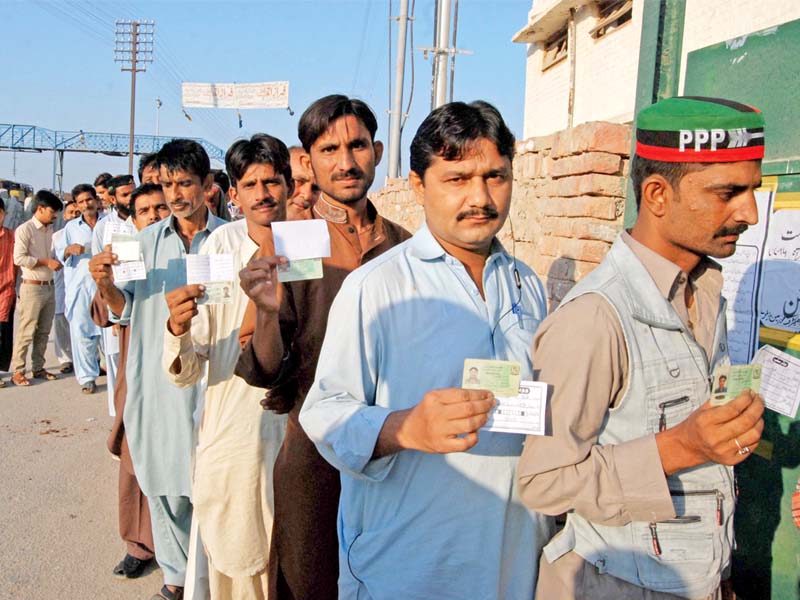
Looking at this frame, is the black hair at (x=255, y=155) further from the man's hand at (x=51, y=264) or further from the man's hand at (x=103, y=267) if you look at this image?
the man's hand at (x=51, y=264)

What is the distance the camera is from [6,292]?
26.4ft

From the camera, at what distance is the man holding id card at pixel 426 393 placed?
1.66m

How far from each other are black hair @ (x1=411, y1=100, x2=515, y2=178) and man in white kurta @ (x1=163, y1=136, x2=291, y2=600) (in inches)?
52.9

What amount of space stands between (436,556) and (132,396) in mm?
2449

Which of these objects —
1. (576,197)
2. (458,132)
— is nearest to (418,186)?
(458,132)

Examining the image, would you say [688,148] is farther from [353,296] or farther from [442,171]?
[353,296]

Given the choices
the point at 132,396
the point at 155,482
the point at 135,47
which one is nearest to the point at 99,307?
the point at 132,396

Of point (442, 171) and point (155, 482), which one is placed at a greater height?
point (442, 171)

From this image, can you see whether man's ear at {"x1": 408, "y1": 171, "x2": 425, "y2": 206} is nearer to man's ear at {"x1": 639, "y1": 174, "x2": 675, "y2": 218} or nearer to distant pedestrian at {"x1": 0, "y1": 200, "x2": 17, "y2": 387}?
man's ear at {"x1": 639, "y1": 174, "x2": 675, "y2": 218}

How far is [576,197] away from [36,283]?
7017mm

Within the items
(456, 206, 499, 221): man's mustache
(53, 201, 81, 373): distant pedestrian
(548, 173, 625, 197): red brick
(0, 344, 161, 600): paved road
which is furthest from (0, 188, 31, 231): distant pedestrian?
(456, 206, 499, 221): man's mustache

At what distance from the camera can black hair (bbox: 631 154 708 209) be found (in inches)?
63.2

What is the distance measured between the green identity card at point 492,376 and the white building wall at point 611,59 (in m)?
2.38

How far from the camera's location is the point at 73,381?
8.14 metres
